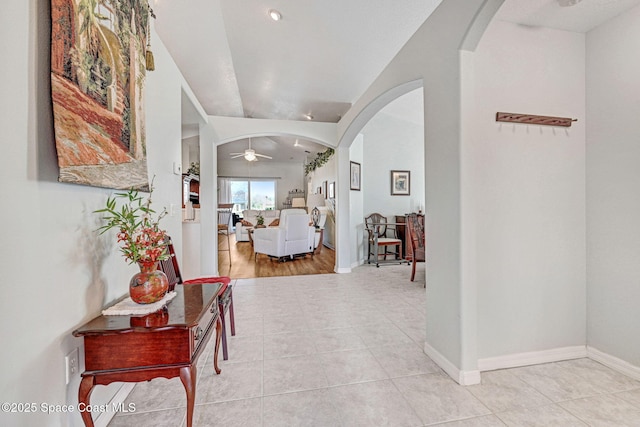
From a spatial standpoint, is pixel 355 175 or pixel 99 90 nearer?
pixel 99 90

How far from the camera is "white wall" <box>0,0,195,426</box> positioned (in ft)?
2.84

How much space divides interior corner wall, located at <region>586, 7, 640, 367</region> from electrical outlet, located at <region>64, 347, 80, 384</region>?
3.20m

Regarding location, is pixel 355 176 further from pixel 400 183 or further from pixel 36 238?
pixel 36 238

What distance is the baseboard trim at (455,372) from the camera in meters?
1.69

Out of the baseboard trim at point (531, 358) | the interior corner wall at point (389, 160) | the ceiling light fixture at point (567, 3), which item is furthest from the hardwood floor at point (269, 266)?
the ceiling light fixture at point (567, 3)

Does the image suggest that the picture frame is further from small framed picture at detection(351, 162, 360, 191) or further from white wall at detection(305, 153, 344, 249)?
white wall at detection(305, 153, 344, 249)

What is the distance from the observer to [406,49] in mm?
2277

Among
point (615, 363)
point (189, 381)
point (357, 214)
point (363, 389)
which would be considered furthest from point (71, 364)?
point (357, 214)

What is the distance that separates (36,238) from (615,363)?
3.32 metres

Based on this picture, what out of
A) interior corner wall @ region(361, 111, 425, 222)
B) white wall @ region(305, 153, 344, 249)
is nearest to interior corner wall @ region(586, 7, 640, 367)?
interior corner wall @ region(361, 111, 425, 222)

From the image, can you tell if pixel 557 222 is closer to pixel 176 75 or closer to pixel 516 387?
pixel 516 387

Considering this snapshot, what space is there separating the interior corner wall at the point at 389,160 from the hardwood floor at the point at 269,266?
1.48 m

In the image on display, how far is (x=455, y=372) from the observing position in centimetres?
174

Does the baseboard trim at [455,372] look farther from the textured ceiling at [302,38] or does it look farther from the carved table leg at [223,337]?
the textured ceiling at [302,38]
